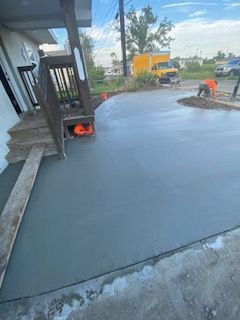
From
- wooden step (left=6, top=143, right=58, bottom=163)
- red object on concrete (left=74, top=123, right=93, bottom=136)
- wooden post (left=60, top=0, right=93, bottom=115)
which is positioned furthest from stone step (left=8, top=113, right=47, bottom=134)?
wooden post (left=60, top=0, right=93, bottom=115)

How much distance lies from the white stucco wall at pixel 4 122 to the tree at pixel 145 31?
27.5 meters

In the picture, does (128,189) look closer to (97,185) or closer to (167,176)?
(97,185)

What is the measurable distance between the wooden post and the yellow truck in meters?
11.5

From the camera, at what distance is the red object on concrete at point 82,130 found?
3.92m

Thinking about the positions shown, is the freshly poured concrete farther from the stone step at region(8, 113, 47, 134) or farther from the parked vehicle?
the parked vehicle

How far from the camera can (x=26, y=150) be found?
3.12 meters

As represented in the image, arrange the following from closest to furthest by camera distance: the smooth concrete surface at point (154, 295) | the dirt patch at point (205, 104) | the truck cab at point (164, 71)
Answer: the smooth concrete surface at point (154, 295), the dirt patch at point (205, 104), the truck cab at point (164, 71)

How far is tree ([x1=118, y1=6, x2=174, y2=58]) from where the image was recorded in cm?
2464

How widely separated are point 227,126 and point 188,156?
1715 millimetres

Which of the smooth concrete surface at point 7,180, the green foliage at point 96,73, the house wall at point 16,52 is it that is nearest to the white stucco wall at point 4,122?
the smooth concrete surface at point 7,180

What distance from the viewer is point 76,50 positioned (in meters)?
3.36

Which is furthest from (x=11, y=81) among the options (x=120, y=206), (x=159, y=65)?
(x=159, y=65)

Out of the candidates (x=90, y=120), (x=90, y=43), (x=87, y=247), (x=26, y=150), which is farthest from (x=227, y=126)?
(x=90, y=43)

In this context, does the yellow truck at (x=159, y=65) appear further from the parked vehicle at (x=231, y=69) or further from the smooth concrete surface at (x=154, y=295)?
the smooth concrete surface at (x=154, y=295)
